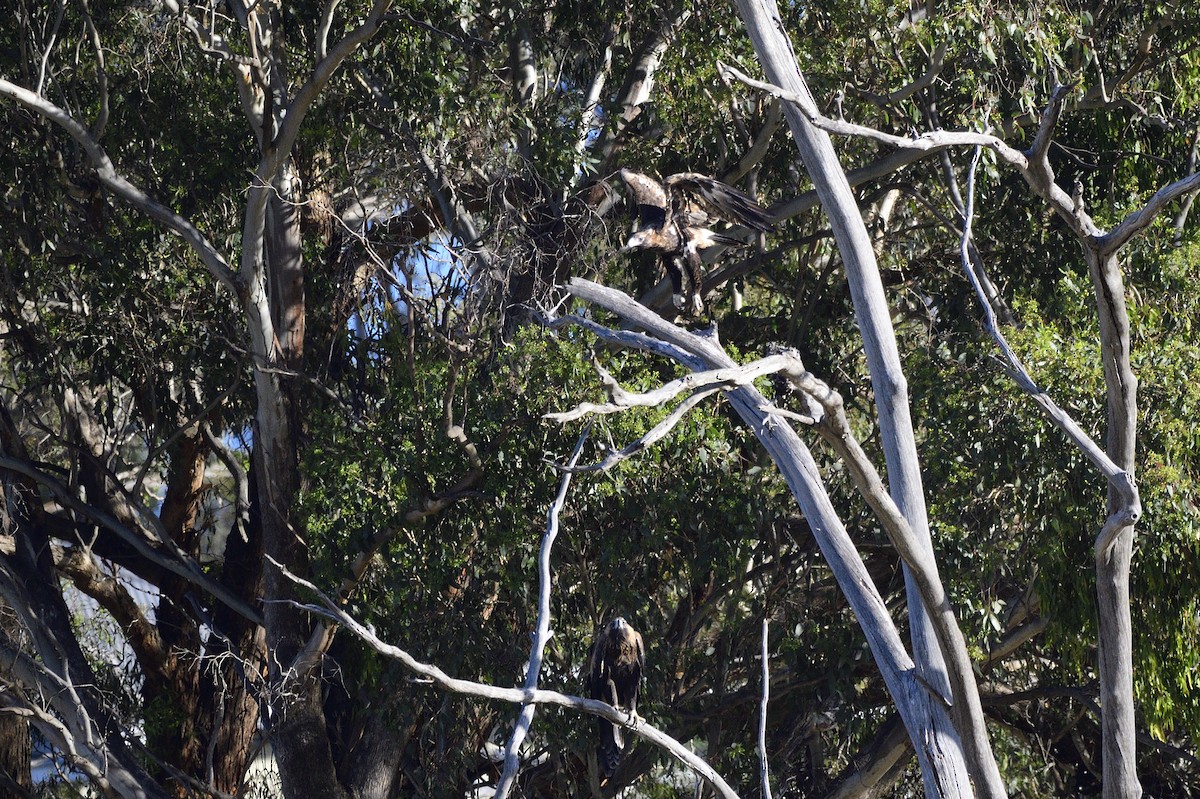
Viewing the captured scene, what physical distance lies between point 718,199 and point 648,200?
282 millimetres

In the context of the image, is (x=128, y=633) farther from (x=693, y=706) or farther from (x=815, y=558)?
(x=815, y=558)

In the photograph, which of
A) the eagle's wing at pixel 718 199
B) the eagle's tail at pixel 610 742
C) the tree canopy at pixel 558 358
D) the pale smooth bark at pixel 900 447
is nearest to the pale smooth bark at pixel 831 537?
the pale smooth bark at pixel 900 447

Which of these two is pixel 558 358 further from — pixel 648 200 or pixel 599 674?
pixel 648 200

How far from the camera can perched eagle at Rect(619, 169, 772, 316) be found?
17.6 ft

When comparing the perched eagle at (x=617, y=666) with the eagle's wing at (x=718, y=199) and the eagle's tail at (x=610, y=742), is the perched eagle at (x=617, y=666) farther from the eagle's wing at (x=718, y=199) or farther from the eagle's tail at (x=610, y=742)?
the eagle's wing at (x=718, y=199)

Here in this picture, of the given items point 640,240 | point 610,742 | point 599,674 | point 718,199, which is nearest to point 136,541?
point 610,742

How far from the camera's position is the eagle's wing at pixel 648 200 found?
17.9 ft

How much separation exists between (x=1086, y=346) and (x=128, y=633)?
23.6ft

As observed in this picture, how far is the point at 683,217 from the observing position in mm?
5488

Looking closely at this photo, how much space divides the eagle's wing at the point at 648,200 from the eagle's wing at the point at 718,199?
0.05m

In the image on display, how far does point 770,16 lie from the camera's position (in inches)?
210

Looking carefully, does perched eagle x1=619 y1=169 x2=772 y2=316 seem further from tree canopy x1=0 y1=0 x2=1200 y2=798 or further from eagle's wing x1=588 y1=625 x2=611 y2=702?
eagle's wing x1=588 y1=625 x2=611 y2=702

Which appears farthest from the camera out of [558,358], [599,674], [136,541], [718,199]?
[136,541]

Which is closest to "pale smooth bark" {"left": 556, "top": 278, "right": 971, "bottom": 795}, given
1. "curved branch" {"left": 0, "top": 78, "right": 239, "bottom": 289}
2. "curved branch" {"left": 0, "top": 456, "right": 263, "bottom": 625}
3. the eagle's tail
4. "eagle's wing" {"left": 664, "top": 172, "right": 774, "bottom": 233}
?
"eagle's wing" {"left": 664, "top": 172, "right": 774, "bottom": 233}
